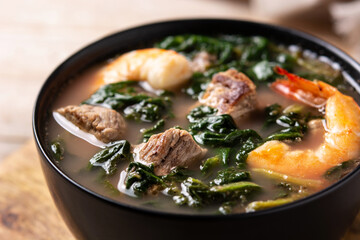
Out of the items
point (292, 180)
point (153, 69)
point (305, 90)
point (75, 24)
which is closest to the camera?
point (292, 180)

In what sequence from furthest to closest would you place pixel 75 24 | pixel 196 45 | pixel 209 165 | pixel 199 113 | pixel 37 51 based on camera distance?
pixel 75 24, pixel 37 51, pixel 196 45, pixel 199 113, pixel 209 165

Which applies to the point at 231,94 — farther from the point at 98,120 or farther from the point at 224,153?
the point at 98,120

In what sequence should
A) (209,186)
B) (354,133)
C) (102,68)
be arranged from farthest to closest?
(102,68), (354,133), (209,186)

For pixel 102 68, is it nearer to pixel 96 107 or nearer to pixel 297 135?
pixel 96 107

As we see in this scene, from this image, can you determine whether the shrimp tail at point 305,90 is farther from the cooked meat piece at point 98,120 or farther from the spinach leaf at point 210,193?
the cooked meat piece at point 98,120

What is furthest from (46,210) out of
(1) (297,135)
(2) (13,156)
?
(1) (297,135)

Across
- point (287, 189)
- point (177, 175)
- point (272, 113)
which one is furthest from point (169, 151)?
point (272, 113)
